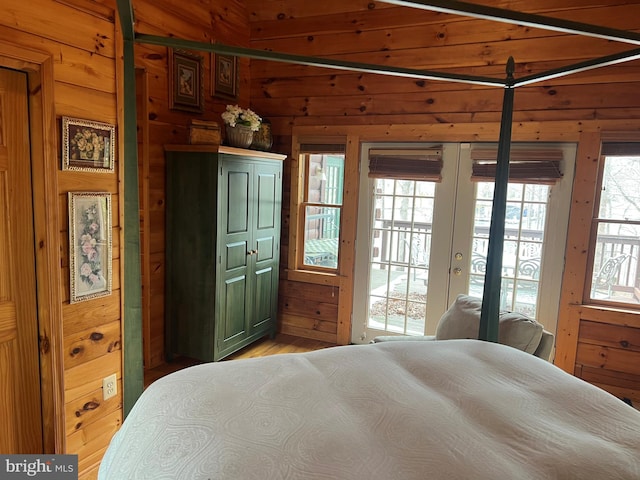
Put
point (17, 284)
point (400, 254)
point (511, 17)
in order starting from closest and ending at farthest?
point (511, 17), point (17, 284), point (400, 254)

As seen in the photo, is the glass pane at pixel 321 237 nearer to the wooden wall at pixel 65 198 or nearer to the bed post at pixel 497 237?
the wooden wall at pixel 65 198

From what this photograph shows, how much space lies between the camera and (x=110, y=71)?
7.31 ft

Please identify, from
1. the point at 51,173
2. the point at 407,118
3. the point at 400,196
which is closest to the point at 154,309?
the point at 51,173

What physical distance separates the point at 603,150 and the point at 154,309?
3734mm

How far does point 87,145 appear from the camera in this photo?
7.09 ft

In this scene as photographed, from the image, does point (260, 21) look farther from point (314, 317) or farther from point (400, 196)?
point (314, 317)

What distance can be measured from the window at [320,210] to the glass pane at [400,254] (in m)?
0.43

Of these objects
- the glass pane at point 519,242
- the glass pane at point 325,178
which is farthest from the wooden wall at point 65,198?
the glass pane at point 519,242

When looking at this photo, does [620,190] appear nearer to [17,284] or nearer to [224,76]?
[224,76]

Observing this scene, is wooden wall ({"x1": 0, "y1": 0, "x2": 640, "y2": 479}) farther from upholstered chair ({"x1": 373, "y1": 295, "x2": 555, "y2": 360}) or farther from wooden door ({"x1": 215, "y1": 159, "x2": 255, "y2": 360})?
upholstered chair ({"x1": 373, "y1": 295, "x2": 555, "y2": 360})


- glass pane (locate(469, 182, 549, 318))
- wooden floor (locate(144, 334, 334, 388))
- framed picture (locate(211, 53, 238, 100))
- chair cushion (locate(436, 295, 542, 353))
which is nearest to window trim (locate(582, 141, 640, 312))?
glass pane (locate(469, 182, 549, 318))

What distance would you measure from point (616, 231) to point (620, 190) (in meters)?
0.31

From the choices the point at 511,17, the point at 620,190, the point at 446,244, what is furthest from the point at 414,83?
the point at 511,17

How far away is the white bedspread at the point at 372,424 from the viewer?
2.71 feet
